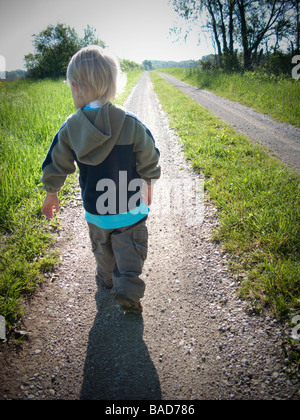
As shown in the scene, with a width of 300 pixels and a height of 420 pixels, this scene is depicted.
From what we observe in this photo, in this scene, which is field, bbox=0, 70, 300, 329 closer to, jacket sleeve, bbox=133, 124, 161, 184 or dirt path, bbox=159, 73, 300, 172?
dirt path, bbox=159, 73, 300, 172

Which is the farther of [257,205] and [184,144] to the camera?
[184,144]

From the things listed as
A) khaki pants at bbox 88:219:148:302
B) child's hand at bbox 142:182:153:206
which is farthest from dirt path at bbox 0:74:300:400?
child's hand at bbox 142:182:153:206

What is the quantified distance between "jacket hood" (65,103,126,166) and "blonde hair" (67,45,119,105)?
0.33 feet

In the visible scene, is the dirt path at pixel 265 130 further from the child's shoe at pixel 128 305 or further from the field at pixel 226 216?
the child's shoe at pixel 128 305

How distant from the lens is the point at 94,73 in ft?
4.43

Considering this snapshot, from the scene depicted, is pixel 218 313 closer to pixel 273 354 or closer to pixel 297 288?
pixel 273 354

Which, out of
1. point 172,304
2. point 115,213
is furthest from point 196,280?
point 115,213

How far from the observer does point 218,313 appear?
6.50 feet

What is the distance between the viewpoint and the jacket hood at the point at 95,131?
137 centimetres

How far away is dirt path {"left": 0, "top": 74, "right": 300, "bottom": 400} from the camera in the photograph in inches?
59.2

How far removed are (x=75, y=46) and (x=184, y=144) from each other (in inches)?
947

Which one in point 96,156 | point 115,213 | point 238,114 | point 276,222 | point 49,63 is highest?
point 49,63

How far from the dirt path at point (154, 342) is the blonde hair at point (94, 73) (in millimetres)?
1859

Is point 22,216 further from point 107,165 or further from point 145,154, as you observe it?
point 145,154
